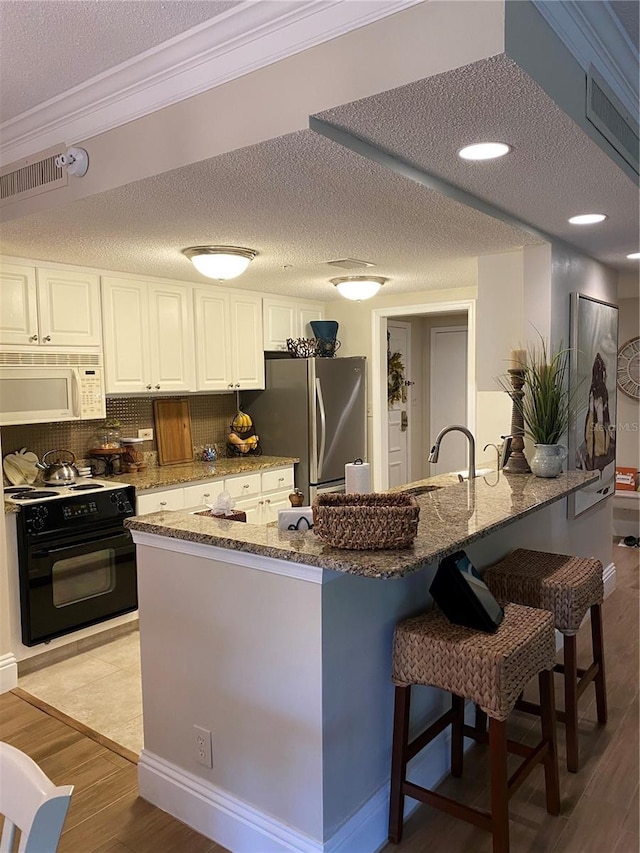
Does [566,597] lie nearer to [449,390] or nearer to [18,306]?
[18,306]

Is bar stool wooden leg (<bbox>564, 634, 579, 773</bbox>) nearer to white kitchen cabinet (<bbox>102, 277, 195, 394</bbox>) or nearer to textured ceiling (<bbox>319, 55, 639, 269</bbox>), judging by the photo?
textured ceiling (<bbox>319, 55, 639, 269</bbox>)

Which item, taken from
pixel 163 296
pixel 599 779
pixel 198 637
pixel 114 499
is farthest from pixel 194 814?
pixel 163 296

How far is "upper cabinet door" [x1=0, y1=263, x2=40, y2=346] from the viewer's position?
3.37 m

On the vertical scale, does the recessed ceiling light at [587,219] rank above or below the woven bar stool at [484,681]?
above

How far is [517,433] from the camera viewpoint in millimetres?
3277

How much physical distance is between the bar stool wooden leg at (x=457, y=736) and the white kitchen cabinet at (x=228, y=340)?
9.43 feet

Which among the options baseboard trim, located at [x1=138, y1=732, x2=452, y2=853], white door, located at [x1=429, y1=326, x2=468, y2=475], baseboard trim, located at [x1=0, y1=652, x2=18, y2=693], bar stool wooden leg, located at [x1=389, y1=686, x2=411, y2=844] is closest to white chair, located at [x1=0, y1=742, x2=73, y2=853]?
baseboard trim, located at [x1=138, y1=732, x2=452, y2=853]

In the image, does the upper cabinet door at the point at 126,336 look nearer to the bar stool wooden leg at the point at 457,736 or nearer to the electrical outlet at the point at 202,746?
the electrical outlet at the point at 202,746

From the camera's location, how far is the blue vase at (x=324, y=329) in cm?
541

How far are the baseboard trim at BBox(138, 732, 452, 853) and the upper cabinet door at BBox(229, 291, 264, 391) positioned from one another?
3.00 meters

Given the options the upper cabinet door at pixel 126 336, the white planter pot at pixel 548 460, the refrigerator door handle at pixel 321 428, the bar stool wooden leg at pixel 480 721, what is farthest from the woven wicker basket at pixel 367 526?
the refrigerator door handle at pixel 321 428

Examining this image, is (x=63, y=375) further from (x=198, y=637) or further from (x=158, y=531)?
(x=198, y=637)

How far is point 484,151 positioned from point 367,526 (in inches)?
48.4

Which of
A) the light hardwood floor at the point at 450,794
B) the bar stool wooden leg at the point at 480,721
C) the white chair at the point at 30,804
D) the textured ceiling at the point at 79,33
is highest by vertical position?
the textured ceiling at the point at 79,33
